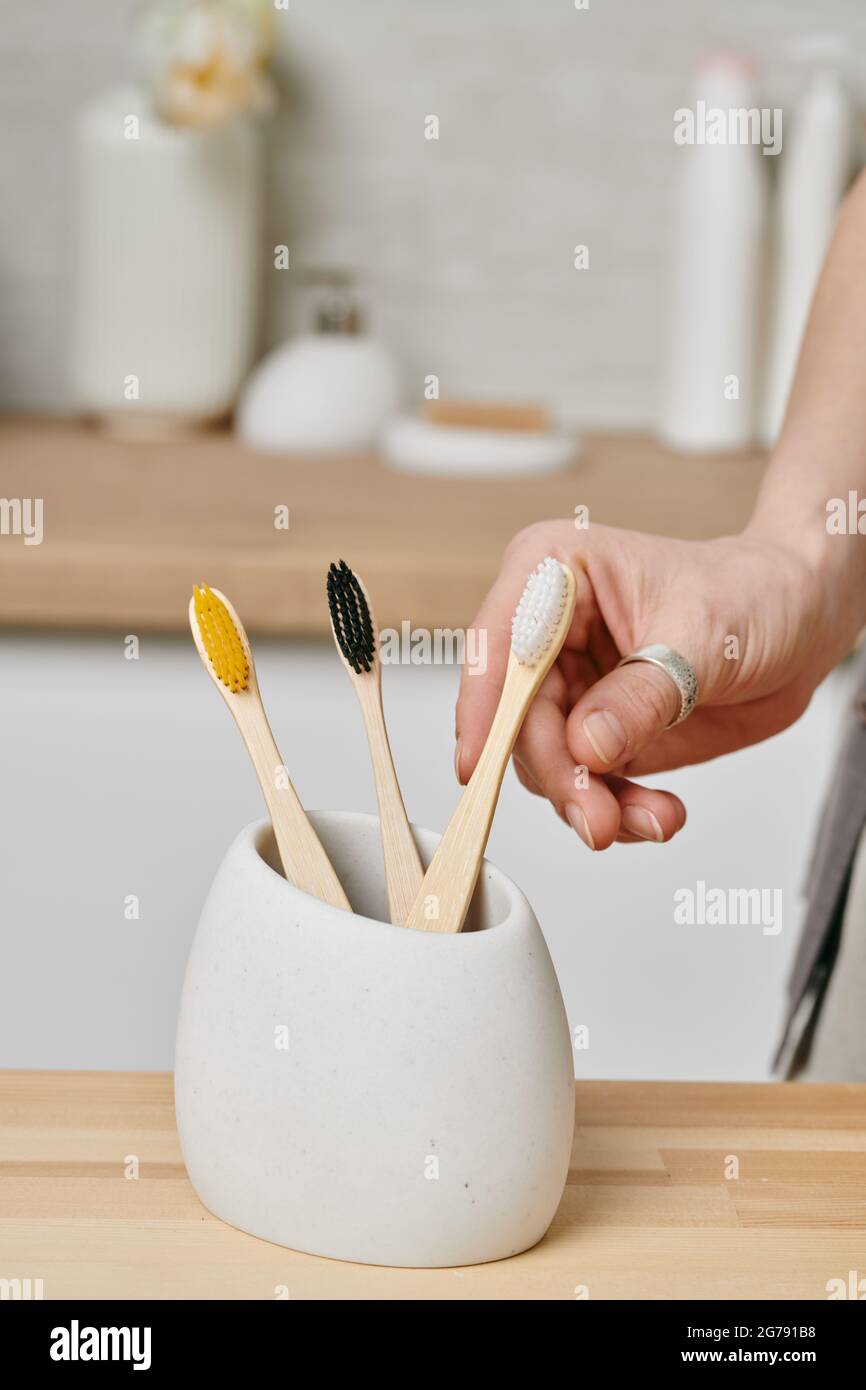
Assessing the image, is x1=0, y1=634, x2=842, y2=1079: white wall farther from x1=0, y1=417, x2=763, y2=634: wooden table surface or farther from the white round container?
the white round container

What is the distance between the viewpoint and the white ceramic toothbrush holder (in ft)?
1.35

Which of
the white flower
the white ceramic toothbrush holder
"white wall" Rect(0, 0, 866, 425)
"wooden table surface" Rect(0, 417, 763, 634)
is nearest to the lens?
the white ceramic toothbrush holder

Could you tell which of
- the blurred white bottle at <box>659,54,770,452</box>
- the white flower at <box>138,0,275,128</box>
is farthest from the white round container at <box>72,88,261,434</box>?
the blurred white bottle at <box>659,54,770,452</box>

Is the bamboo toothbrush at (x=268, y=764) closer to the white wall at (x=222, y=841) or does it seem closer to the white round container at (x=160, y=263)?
the white wall at (x=222, y=841)

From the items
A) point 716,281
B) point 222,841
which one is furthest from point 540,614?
point 716,281

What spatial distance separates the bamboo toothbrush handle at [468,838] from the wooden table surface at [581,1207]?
0.10m

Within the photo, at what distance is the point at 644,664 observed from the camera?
0.58m

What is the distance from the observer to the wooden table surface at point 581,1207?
1.36 ft

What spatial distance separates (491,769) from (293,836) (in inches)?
2.5

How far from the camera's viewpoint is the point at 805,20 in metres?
1.61

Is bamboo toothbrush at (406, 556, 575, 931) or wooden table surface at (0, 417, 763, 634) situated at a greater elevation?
wooden table surface at (0, 417, 763, 634)

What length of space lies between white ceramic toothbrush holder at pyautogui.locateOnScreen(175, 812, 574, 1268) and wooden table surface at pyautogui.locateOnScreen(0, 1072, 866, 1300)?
13 mm

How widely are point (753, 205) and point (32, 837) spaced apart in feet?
3.00

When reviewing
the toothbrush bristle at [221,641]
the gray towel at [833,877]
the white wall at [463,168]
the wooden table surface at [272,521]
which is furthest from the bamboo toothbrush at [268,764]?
the white wall at [463,168]
